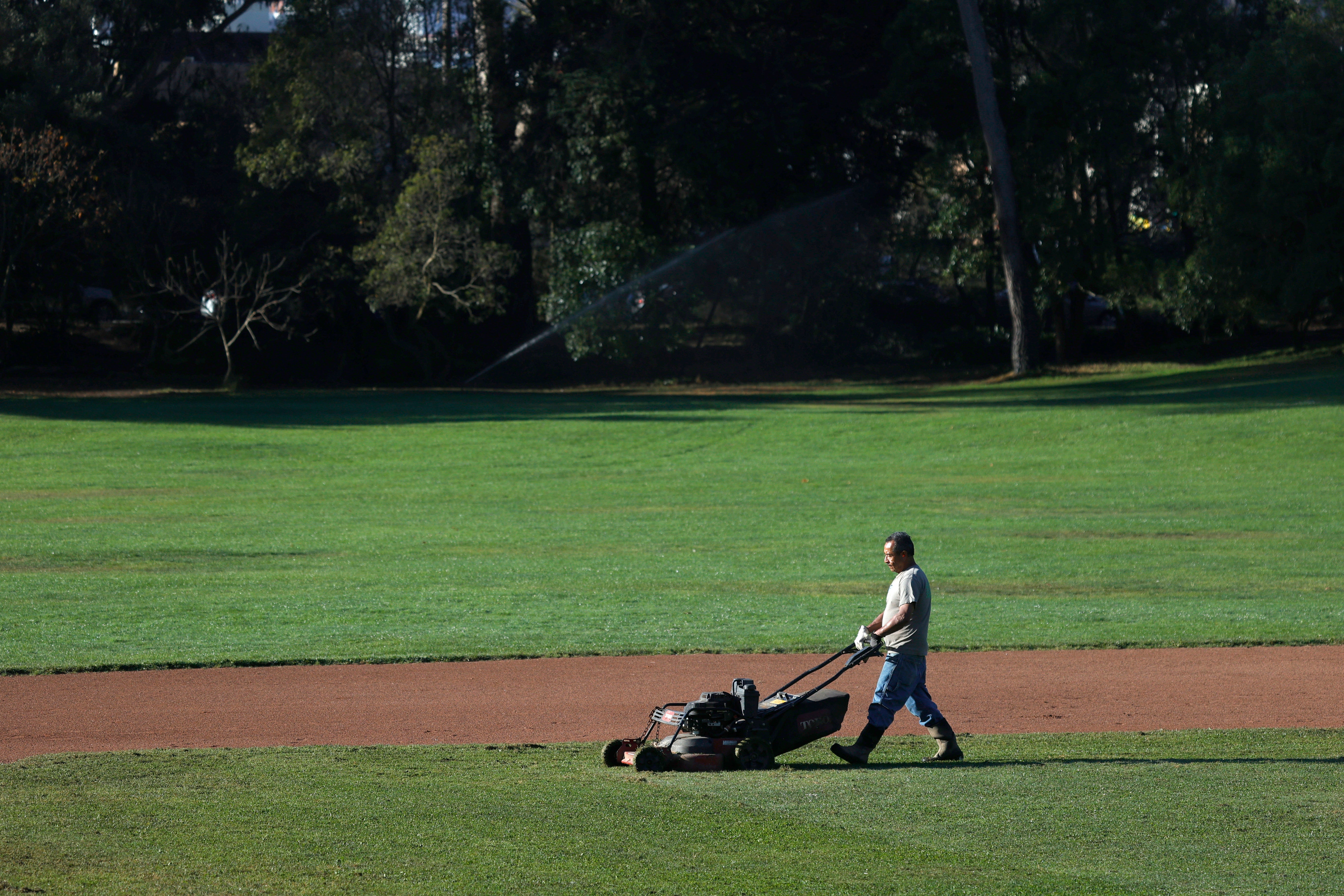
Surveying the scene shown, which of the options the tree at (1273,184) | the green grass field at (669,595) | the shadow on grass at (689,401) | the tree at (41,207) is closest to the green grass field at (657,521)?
the green grass field at (669,595)

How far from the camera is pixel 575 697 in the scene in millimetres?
12266

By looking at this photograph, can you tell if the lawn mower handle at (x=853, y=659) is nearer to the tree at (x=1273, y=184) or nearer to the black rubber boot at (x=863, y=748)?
the black rubber boot at (x=863, y=748)

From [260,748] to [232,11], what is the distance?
2307 inches

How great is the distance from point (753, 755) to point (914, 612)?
144 cm

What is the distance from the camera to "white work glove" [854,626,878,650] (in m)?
9.05

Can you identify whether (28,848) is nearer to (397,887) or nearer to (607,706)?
(397,887)

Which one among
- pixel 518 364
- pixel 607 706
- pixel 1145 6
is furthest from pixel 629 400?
pixel 607 706

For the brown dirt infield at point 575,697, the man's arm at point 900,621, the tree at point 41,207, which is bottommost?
the brown dirt infield at point 575,697

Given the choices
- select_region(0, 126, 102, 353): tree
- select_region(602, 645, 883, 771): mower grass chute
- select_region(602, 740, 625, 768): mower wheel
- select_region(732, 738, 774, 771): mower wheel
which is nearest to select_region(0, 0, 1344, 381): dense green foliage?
select_region(0, 126, 102, 353): tree

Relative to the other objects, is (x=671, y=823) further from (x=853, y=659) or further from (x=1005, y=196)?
(x=1005, y=196)

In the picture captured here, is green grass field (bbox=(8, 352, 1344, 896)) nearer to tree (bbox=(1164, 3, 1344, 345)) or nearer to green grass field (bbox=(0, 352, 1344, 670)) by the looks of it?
green grass field (bbox=(0, 352, 1344, 670))

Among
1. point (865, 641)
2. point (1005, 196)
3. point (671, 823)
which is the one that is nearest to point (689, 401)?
point (1005, 196)

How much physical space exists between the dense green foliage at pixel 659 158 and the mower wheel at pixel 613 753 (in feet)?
137

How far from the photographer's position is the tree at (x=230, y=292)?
48594 mm
